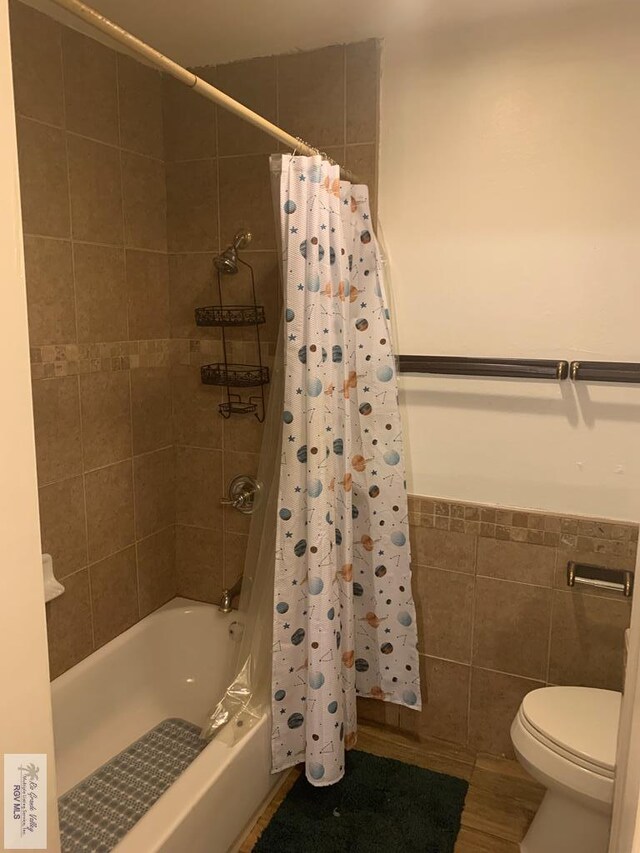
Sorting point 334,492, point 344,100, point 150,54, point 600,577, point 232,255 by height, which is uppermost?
point 344,100

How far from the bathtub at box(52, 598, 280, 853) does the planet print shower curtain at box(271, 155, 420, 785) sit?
18 cm

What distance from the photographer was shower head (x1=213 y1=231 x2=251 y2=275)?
228 centimetres

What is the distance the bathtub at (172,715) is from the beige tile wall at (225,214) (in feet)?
0.78

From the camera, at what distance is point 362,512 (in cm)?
221

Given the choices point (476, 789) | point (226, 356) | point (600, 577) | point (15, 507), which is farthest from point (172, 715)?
point (15, 507)

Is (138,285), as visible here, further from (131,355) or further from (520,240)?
(520,240)

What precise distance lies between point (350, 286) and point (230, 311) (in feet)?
1.75

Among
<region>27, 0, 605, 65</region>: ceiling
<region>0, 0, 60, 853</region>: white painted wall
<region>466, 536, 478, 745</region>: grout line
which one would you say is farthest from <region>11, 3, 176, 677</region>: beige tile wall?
<region>0, 0, 60, 853</region>: white painted wall

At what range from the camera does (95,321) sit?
7.14 ft

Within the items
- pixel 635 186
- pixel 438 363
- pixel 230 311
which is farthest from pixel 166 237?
pixel 635 186

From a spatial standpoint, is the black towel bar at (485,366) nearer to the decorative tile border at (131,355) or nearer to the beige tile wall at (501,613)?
the beige tile wall at (501,613)

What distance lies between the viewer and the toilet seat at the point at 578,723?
167 cm

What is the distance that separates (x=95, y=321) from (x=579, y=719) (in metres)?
1.94

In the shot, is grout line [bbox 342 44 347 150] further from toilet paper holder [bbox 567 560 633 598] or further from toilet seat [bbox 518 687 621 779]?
toilet seat [bbox 518 687 621 779]
